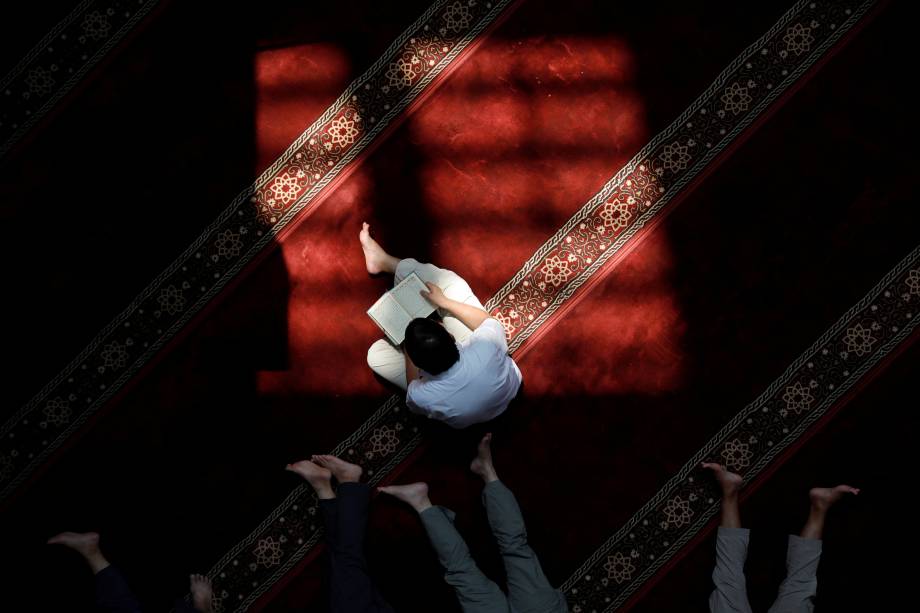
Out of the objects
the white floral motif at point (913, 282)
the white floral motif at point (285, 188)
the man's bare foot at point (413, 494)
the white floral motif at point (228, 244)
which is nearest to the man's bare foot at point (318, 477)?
the man's bare foot at point (413, 494)

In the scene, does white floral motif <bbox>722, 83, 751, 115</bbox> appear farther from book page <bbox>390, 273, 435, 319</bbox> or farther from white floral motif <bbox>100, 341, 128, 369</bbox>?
white floral motif <bbox>100, 341, 128, 369</bbox>

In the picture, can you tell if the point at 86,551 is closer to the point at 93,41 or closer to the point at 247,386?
the point at 247,386

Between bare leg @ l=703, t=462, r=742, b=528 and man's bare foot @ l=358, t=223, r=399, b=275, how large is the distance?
125cm

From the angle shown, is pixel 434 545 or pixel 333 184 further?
pixel 333 184

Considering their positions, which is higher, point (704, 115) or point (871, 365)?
point (704, 115)

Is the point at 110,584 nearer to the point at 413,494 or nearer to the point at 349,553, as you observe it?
the point at 349,553

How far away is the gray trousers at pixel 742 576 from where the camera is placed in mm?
2076

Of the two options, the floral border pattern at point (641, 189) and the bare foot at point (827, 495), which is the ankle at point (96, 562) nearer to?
the floral border pattern at point (641, 189)

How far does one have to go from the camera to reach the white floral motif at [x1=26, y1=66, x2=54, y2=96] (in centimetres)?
235

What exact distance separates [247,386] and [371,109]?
1.03m

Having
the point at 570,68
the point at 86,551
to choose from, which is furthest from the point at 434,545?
the point at 570,68

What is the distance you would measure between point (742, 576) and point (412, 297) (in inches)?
53.3

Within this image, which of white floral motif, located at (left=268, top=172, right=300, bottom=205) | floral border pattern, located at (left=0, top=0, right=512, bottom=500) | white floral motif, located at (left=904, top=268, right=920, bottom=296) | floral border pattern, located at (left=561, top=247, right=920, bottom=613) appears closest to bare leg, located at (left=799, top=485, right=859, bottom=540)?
floral border pattern, located at (left=561, top=247, right=920, bottom=613)

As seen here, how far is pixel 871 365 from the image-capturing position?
2.22 m
